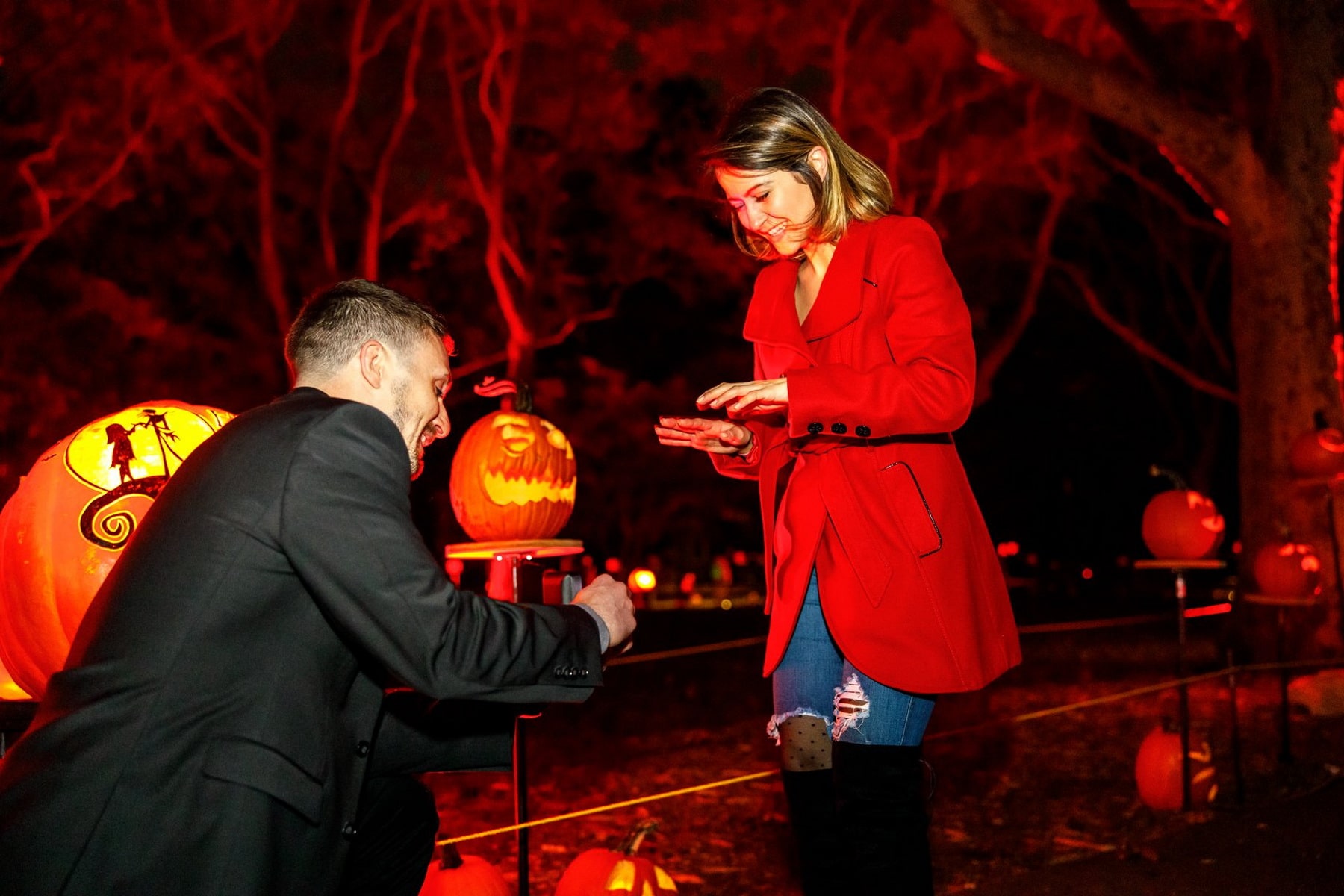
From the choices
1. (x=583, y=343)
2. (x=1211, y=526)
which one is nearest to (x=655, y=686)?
(x=1211, y=526)

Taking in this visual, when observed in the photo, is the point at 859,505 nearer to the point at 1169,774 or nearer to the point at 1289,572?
the point at 1169,774

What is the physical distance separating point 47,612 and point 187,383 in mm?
17461

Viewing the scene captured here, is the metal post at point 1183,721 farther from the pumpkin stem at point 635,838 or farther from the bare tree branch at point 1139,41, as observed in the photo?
the bare tree branch at point 1139,41

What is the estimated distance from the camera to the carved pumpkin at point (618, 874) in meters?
4.02

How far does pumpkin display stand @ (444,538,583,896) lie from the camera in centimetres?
378

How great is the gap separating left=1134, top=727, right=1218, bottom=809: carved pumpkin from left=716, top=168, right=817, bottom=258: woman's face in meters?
4.33

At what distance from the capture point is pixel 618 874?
13.2 feet

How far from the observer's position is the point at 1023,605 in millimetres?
29953

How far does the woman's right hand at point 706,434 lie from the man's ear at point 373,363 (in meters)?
0.93

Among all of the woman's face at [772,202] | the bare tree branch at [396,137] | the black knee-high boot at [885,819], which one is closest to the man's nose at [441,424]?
the woman's face at [772,202]

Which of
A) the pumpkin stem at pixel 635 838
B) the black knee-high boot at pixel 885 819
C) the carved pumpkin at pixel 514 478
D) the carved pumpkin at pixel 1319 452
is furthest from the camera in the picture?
the carved pumpkin at pixel 1319 452

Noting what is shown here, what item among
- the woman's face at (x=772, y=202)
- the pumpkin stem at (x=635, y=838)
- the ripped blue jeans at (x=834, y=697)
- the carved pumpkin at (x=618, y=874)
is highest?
the woman's face at (x=772, y=202)

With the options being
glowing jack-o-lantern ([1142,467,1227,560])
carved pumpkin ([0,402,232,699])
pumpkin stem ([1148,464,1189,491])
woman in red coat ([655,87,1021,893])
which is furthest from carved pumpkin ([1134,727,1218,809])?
carved pumpkin ([0,402,232,699])

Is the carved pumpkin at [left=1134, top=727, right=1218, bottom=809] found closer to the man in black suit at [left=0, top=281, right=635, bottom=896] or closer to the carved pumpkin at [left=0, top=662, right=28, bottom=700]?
the man in black suit at [left=0, top=281, right=635, bottom=896]
